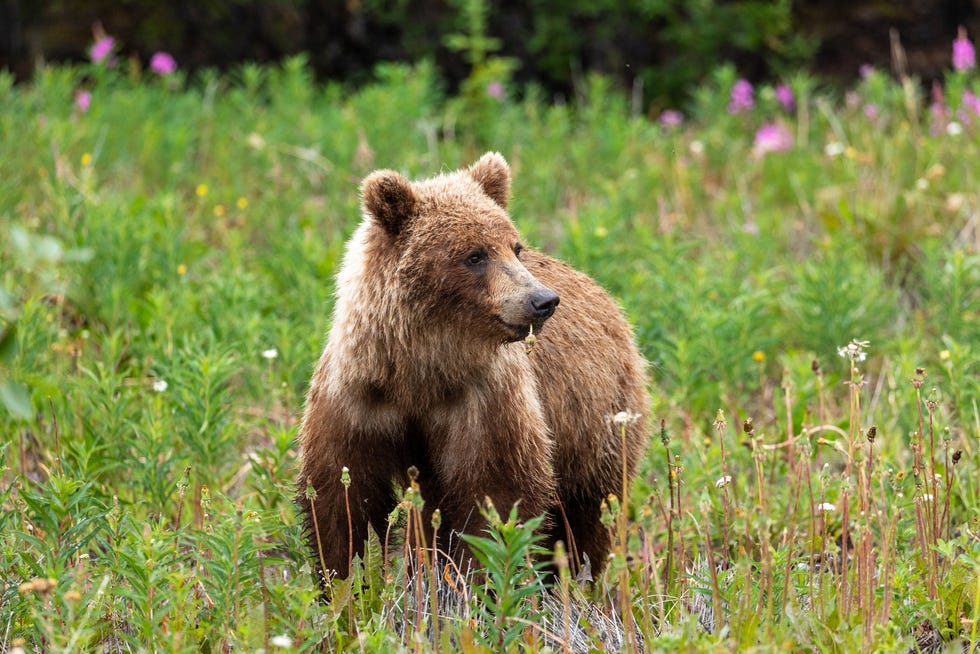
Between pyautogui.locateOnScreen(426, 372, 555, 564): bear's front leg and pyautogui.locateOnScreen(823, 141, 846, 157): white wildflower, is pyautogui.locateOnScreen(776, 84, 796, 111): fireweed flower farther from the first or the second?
pyautogui.locateOnScreen(426, 372, 555, 564): bear's front leg

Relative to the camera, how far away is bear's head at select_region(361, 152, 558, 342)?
347 centimetres

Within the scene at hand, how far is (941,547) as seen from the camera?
317 cm

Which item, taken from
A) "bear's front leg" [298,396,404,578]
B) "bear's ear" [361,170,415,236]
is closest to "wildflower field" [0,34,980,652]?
"bear's front leg" [298,396,404,578]

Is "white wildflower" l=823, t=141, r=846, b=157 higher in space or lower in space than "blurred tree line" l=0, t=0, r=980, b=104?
lower

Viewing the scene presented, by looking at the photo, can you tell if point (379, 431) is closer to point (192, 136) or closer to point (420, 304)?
point (420, 304)

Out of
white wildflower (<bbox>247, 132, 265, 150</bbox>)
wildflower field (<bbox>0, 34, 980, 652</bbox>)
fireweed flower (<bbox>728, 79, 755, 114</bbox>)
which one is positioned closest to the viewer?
wildflower field (<bbox>0, 34, 980, 652</bbox>)

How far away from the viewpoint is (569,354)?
154 inches

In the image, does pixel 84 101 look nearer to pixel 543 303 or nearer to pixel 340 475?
pixel 340 475

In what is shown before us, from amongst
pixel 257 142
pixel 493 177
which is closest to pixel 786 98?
pixel 257 142

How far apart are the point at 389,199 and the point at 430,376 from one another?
0.54 meters

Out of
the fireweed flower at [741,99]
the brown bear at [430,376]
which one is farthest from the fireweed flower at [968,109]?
the brown bear at [430,376]

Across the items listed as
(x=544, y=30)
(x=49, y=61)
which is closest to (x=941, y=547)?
(x=544, y=30)

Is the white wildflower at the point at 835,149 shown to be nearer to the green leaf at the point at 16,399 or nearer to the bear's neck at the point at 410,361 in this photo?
the bear's neck at the point at 410,361

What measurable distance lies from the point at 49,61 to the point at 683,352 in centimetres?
827
